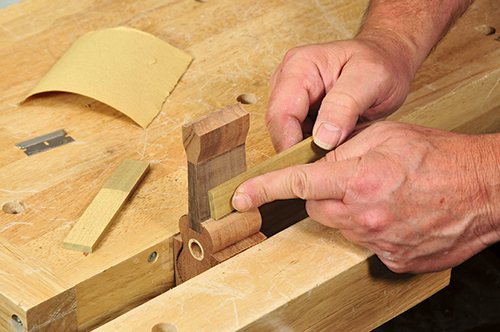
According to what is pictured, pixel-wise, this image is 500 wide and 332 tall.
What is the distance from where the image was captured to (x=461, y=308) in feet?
5.32

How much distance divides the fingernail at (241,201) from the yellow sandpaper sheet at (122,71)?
48cm

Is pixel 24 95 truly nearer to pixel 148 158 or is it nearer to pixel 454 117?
pixel 148 158

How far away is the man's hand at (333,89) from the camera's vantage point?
1.16m

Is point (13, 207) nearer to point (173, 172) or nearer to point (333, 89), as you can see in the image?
point (173, 172)

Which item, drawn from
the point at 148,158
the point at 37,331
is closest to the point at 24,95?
the point at 148,158

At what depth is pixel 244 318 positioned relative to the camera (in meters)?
0.90

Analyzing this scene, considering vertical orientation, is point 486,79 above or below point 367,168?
below

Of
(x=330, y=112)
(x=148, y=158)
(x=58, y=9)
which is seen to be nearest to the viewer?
(x=330, y=112)

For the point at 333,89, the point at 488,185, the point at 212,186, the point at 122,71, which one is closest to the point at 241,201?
the point at 212,186

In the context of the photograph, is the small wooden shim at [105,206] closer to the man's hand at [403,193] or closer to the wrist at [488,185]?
the man's hand at [403,193]

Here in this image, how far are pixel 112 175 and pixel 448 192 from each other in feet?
2.37

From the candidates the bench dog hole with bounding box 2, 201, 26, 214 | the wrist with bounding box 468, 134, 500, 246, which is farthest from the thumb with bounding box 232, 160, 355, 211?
the bench dog hole with bounding box 2, 201, 26, 214

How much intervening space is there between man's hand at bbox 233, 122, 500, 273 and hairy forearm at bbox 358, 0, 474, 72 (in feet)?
1.31

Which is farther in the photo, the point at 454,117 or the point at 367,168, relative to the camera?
the point at 454,117
